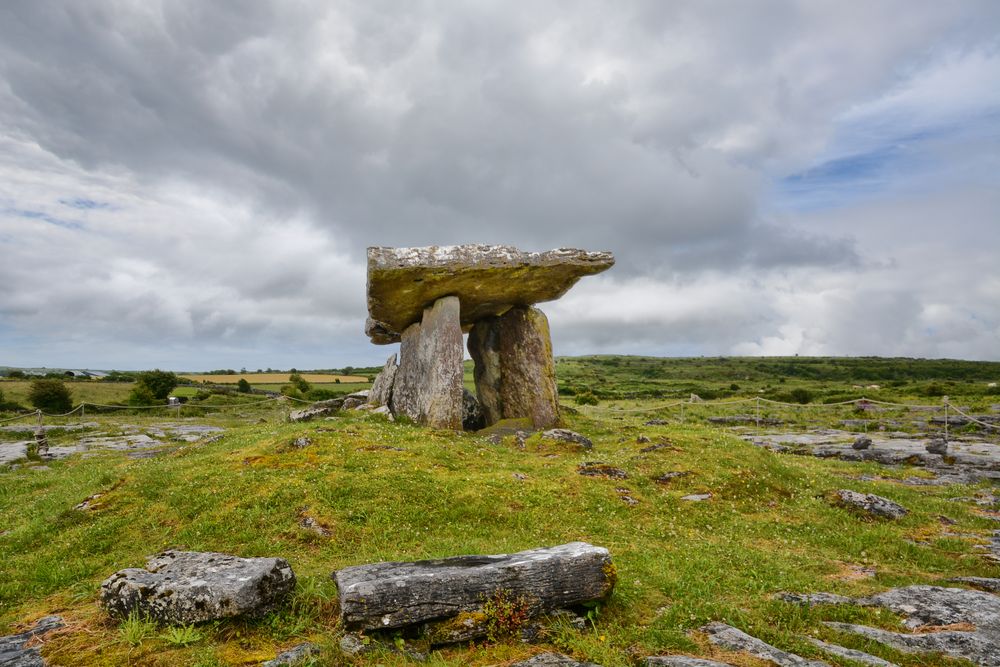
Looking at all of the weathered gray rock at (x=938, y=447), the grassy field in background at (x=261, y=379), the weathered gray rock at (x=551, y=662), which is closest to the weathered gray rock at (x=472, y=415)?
the weathered gray rock at (x=938, y=447)

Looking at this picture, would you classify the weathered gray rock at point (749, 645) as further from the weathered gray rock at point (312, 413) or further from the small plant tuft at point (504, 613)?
the weathered gray rock at point (312, 413)

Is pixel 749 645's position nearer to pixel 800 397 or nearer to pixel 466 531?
pixel 466 531

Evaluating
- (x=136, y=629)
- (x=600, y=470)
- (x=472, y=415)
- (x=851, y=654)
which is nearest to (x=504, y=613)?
(x=851, y=654)

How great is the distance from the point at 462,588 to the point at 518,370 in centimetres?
1834

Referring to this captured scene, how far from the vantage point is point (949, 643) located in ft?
21.4

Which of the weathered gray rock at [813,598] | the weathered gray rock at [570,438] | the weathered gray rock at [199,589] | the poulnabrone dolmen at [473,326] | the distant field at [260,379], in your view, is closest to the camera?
the weathered gray rock at [199,589]

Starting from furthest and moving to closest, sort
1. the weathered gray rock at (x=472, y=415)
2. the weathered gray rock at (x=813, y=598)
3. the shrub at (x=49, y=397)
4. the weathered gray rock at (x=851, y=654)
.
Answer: the shrub at (x=49, y=397) → the weathered gray rock at (x=472, y=415) → the weathered gray rock at (x=813, y=598) → the weathered gray rock at (x=851, y=654)

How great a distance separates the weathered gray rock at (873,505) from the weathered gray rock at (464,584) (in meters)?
9.31

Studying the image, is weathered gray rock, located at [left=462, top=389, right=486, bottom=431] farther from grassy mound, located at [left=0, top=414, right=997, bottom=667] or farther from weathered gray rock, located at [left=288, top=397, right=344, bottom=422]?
grassy mound, located at [left=0, top=414, right=997, bottom=667]

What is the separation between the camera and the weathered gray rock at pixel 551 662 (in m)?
6.05

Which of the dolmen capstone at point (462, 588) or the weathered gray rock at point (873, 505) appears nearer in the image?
the dolmen capstone at point (462, 588)

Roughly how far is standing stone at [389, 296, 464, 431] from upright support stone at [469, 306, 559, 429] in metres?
3.40

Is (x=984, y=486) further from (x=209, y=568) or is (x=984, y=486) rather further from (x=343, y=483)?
(x=209, y=568)

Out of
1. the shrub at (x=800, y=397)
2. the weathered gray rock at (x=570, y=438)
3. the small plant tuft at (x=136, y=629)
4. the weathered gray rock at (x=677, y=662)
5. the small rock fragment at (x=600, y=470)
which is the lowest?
the shrub at (x=800, y=397)
